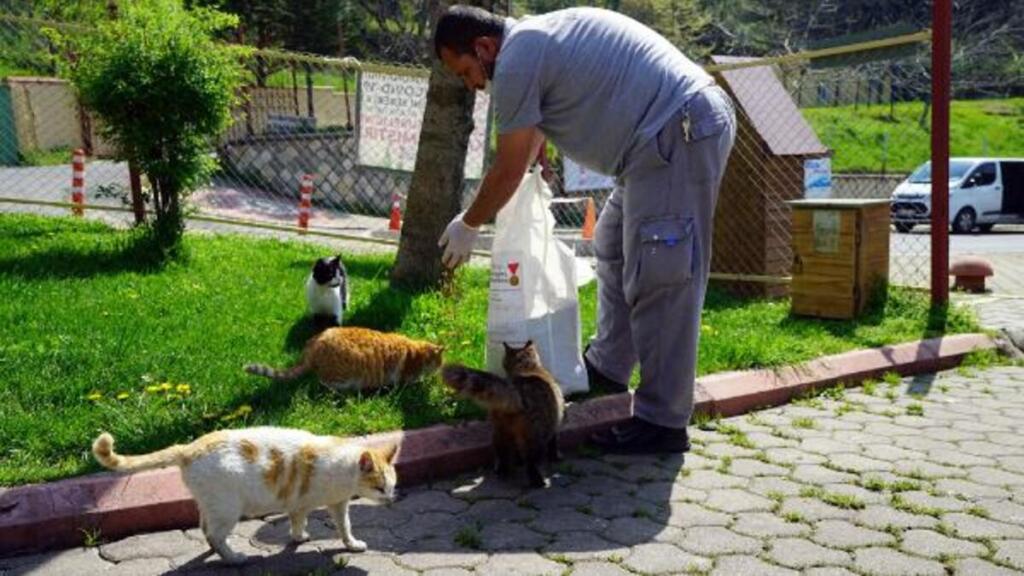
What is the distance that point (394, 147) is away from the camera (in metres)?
10.2

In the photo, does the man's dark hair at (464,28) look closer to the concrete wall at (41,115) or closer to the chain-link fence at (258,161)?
the chain-link fence at (258,161)

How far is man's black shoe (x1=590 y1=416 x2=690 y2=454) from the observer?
14.2 ft

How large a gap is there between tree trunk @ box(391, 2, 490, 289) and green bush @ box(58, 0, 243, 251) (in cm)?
187

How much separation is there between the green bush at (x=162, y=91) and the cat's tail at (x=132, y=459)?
441 cm

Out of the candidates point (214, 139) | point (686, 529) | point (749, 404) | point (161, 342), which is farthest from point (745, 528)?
point (214, 139)

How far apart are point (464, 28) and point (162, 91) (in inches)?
150

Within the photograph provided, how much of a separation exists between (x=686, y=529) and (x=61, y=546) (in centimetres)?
222

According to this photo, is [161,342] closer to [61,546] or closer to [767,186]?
[61,546]

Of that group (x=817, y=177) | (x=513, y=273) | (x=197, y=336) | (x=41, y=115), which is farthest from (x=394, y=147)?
(x=41, y=115)

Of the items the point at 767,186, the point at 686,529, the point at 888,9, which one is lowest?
the point at 686,529

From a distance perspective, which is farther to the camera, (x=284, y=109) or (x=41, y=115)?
(x=41, y=115)

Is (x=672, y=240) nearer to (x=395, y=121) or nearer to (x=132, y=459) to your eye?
(x=132, y=459)

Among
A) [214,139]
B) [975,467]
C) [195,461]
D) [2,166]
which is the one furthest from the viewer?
[2,166]

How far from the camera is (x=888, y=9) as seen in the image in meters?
39.1
